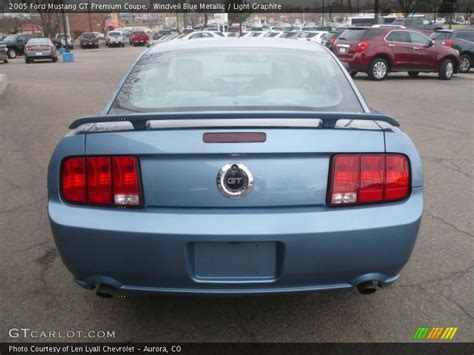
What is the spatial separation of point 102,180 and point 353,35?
623 inches

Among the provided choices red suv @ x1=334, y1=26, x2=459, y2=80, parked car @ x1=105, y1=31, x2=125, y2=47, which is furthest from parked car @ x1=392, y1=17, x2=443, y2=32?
parked car @ x1=105, y1=31, x2=125, y2=47

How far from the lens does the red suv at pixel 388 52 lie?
53.9ft

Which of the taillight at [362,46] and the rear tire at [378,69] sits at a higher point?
the taillight at [362,46]

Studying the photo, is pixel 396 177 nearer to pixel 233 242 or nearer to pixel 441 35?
pixel 233 242

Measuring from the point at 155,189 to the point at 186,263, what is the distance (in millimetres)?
384

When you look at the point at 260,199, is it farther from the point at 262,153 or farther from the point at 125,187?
the point at 125,187

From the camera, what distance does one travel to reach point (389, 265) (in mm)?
2506

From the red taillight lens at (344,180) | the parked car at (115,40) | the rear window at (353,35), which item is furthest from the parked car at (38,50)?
the red taillight lens at (344,180)

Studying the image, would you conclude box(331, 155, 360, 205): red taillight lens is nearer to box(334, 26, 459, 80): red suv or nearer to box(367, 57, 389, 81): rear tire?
box(334, 26, 459, 80): red suv

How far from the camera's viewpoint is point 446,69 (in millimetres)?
17484

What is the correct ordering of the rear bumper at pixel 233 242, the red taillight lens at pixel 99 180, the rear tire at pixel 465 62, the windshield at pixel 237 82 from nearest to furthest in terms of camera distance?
the rear bumper at pixel 233 242
the red taillight lens at pixel 99 180
the windshield at pixel 237 82
the rear tire at pixel 465 62

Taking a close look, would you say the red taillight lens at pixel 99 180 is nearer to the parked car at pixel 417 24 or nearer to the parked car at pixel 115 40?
the parked car at pixel 417 24

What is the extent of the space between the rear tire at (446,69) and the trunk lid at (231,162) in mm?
16826

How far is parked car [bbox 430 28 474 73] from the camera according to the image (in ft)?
62.6
